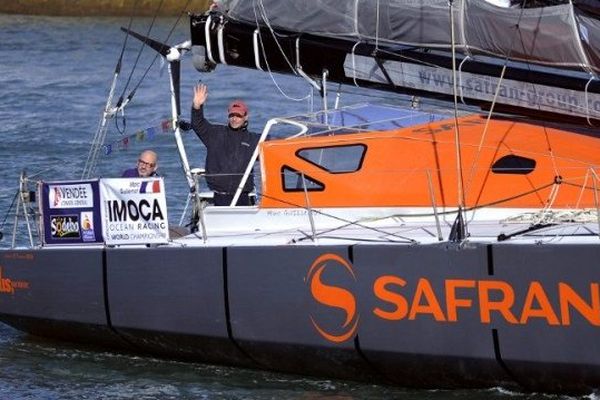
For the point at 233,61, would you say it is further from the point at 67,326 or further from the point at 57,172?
the point at 57,172

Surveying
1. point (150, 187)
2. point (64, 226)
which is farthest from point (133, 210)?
point (64, 226)

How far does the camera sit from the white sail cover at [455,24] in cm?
1082

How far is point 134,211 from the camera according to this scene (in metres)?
12.0

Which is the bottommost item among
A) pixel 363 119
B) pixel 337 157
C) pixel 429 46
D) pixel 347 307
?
pixel 347 307

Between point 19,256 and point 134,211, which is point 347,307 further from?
point 19,256

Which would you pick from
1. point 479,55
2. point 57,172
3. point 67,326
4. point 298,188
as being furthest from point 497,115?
point 57,172

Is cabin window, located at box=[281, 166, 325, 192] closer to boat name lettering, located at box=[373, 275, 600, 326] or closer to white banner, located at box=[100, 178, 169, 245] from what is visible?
white banner, located at box=[100, 178, 169, 245]

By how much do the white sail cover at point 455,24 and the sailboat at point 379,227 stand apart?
0.01m

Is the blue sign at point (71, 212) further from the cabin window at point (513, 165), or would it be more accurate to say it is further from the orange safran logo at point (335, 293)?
the cabin window at point (513, 165)

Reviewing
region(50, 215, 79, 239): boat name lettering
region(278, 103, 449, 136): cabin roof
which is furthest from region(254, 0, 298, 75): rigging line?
region(50, 215, 79, 239): boat name lettering

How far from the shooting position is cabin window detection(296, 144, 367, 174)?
1182cm

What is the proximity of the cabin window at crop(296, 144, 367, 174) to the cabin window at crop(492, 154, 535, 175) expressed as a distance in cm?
105

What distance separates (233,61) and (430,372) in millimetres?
3228

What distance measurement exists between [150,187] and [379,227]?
5.95 feet
